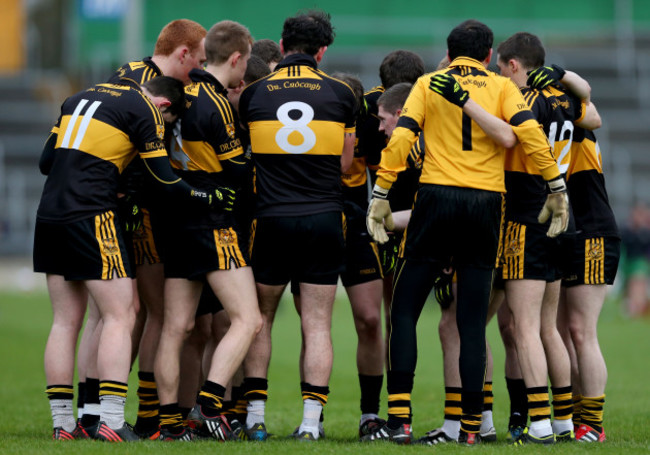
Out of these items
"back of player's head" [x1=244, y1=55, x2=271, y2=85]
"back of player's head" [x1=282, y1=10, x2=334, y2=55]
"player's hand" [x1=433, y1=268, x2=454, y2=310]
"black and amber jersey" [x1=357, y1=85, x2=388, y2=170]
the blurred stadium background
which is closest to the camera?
"back of player's head" [x1=282, y1=10, x2=334, y2=55]

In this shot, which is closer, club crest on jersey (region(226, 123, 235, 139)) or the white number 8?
club crest on jersey (region(226, 123, 235, 139))

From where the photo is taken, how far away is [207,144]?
730 centimetres

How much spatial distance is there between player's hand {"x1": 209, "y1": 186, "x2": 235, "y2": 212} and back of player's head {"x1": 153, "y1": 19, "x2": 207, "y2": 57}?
1.24 metres

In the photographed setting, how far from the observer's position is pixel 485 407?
7766 mm

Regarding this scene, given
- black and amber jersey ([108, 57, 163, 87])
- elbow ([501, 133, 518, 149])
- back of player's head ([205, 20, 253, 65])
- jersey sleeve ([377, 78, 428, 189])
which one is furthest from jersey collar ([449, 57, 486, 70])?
black and amber jersey ([108, 57, 163, 87])

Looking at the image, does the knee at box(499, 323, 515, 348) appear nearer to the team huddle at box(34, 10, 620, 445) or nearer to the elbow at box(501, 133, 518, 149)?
the team huddle at box(34, 10, 620, 445)

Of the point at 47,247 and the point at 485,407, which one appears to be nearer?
the point at 47,247

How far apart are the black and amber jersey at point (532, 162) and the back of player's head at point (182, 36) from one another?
94.8 inches

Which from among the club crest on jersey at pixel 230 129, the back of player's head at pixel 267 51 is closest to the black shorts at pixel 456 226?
the club crest on jersey at pixel 230 129

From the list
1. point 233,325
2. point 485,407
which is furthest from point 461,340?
point 233,325

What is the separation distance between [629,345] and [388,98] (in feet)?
40.0

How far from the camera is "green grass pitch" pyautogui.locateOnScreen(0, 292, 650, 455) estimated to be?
22.0 ft

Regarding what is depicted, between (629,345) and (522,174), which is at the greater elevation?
(522,174)

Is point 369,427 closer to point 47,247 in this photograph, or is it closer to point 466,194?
point 466,194
